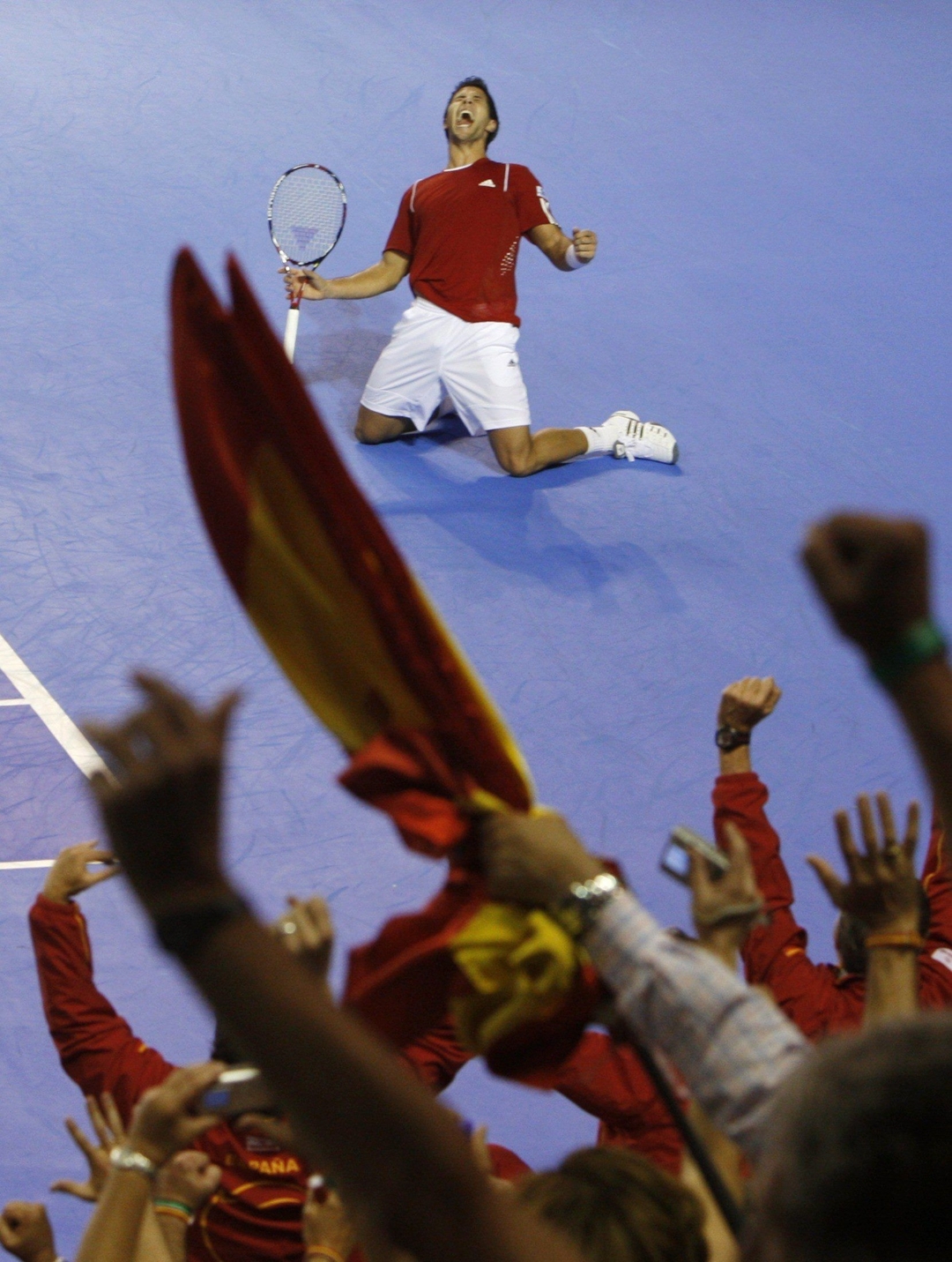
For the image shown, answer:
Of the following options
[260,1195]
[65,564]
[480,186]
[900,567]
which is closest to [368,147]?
[480,186]

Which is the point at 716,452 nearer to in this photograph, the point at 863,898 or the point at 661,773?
the point at 661,773

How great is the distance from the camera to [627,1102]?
9.16ft

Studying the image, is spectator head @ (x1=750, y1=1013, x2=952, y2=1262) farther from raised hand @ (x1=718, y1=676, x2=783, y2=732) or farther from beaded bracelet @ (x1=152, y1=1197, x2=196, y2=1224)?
raised hand @ (x1=718, y1=676, x2=783, y2=732)

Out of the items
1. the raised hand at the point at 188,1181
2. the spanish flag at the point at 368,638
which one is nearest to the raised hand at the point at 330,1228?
the raised hand at the point at 188,1181

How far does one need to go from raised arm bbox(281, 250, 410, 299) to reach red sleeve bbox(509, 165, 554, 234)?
64 cm

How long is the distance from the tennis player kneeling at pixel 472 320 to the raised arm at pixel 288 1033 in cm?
600

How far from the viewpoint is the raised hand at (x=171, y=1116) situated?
7.28 feet

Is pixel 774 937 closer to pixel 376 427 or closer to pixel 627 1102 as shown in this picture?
pixel 627 1102

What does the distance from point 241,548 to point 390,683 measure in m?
0.27

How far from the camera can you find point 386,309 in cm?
852

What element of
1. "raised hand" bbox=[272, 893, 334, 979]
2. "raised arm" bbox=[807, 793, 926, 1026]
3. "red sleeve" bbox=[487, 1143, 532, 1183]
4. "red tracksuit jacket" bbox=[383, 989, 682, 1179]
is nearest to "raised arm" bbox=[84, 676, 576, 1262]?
"raised hand" bbox=[272, 893, 334, 979]

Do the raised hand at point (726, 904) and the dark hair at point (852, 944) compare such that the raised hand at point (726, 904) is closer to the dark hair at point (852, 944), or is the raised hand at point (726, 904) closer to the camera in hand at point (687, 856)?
the camera in hand at point (687, 856)

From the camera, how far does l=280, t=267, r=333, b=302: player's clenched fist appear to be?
686 centimetres

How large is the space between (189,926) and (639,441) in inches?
249
